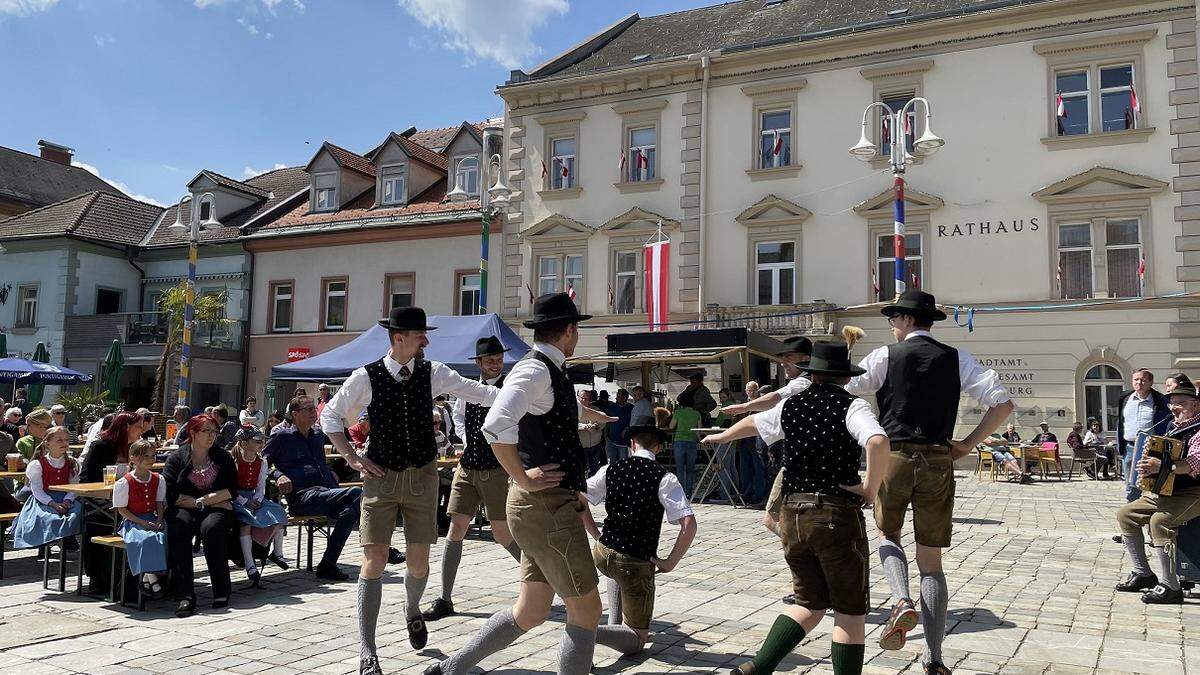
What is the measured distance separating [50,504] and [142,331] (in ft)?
81.3

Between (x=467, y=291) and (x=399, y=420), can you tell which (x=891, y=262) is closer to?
(x=467, y=291)

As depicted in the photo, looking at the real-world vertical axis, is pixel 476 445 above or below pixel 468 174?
below

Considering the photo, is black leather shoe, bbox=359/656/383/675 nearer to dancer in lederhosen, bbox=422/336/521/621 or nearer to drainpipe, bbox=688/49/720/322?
dancer in lederhosen, bbox=422/336/521/621

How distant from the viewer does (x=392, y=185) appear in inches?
1171

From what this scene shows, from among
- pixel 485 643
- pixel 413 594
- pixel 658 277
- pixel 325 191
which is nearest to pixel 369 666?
pixel 413 594

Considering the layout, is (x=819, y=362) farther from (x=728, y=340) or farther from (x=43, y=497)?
(x=728, y=340)

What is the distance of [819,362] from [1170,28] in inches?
839

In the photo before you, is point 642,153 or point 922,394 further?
point 642,153

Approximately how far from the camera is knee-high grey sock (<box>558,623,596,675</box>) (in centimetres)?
392

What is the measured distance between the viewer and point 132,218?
33.7 metres

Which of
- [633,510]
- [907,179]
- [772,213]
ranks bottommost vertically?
[633,510]

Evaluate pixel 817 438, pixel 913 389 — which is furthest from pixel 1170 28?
pixel 817 438

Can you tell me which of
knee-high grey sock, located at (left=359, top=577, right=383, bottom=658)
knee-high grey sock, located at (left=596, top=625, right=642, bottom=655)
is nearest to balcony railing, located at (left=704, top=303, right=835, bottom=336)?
knee-high grey sock, located at (left=596, top=625, right=642, bottom=655)

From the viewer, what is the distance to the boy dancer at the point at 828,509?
13.2ft
